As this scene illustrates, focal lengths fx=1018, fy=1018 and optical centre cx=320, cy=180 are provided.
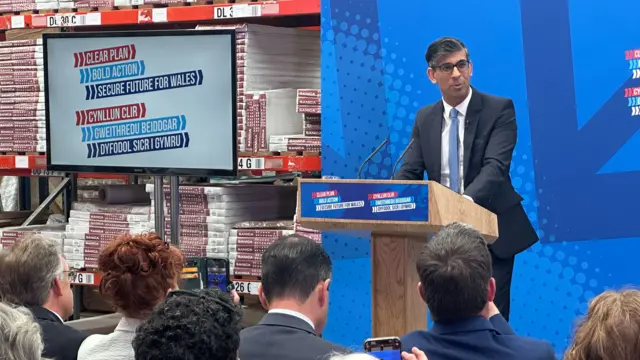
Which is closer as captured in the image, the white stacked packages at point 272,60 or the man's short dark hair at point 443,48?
the man's short dark hair at point 443,48

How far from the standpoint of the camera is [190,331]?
6.81 feet

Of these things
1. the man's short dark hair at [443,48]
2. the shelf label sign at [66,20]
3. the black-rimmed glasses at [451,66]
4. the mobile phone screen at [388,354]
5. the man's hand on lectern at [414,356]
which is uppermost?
the shelf label sign at [66,20]

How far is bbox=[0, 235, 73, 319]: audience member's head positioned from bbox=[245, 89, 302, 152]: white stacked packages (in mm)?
2471

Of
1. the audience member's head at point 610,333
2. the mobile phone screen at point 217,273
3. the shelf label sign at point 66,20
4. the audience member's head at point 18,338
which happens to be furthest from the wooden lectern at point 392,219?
the shelf label sign at point 66,20

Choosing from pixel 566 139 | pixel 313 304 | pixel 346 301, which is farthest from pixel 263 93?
pixel 313 304

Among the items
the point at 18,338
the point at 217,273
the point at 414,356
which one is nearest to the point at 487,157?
the point at 217,273

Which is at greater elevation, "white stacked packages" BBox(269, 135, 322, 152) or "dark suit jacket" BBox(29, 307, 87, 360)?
"white stacked packages" BBox(269, 135, 322, 152)

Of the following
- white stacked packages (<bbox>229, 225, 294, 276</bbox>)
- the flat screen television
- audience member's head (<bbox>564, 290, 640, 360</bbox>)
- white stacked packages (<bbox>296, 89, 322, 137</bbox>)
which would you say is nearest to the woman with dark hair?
audience member's head (<bbox>564, 290, 640, 360</bbox>)

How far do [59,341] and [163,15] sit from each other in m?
3.33

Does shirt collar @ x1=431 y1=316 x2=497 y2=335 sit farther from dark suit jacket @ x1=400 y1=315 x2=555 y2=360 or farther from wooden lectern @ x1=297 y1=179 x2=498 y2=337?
wooden lectern @ x1=297 y1=179 x2=498 y2=337

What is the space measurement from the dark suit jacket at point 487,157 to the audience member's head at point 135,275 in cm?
171

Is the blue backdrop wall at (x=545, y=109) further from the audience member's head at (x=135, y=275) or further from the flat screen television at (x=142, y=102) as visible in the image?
the audience member's head at (x=135, y=275)

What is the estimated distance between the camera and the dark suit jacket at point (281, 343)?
Result: 2.86m

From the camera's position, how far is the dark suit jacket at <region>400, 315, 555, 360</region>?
2729mm
